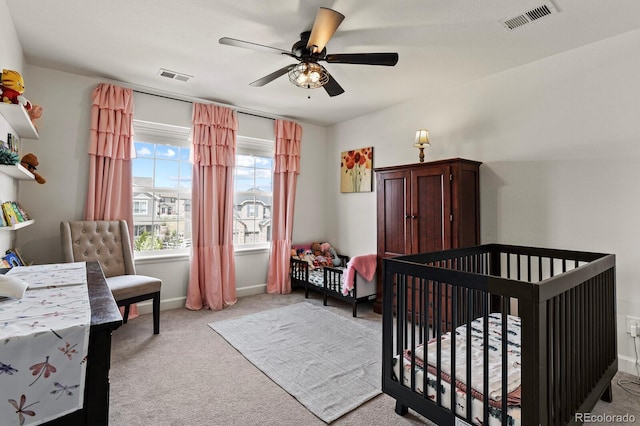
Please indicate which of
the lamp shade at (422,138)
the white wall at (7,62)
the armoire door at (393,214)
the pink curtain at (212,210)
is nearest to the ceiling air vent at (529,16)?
the lamp shade at (422,138)

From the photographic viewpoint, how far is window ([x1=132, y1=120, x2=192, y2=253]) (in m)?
3.57

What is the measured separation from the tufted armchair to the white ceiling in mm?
1461

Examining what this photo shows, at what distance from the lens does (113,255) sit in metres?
3.08

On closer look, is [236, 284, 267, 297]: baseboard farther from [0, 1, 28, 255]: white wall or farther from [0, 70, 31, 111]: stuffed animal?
[0, 70, 31, 111]: stuffed animal

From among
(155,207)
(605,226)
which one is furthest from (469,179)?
(155,207)


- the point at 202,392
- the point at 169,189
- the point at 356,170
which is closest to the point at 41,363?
the point at 202,392

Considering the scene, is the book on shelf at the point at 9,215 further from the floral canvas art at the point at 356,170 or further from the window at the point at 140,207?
the floral canvas art at the point at 356,170

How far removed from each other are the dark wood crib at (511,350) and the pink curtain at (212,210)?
2.53m

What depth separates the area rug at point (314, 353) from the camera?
1.97 meters

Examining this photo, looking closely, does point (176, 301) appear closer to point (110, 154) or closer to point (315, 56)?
point (110, 154)

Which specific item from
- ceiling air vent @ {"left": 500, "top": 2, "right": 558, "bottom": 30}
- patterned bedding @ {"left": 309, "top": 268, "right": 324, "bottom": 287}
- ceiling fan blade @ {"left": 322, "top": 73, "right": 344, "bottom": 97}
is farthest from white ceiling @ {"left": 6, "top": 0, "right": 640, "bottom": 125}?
patterned bedding @ {"left": 309, "top": 268, "right": 324, "bottom": 287}

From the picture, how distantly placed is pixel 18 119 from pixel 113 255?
141 centimetres

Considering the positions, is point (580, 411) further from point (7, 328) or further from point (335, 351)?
A: point (7, 328)

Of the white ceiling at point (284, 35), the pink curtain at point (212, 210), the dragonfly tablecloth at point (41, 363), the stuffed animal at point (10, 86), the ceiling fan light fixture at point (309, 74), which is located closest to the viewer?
the dragonfly tablecloth at point (41, 363)
